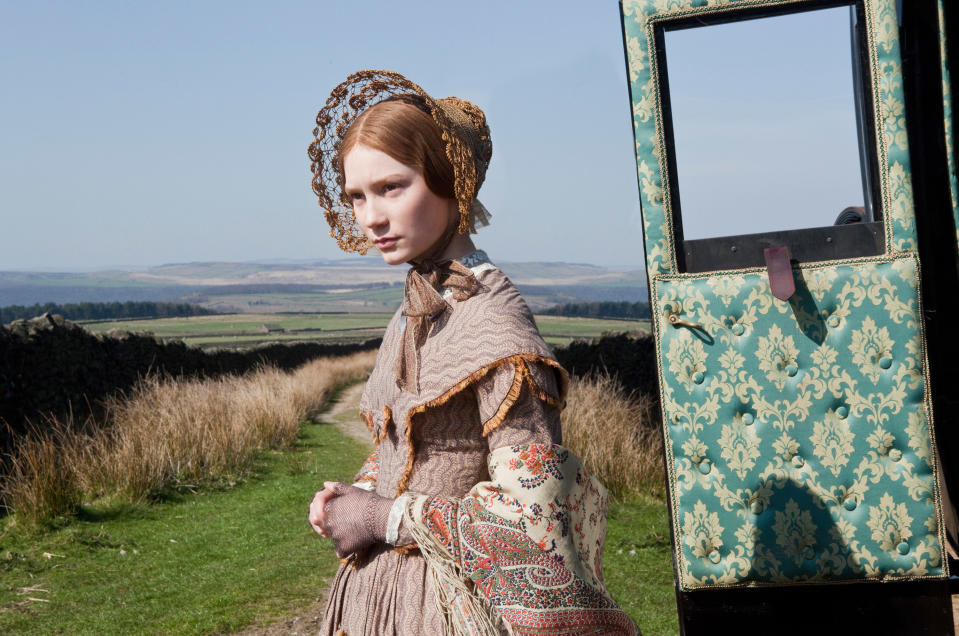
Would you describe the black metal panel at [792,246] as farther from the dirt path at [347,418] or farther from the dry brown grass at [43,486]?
the dirt path at [347,418]

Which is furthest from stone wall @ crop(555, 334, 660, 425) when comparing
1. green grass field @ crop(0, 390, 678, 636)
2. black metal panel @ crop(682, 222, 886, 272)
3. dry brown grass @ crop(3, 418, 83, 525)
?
black metal panel @ crop(682, 222, 886, 272)

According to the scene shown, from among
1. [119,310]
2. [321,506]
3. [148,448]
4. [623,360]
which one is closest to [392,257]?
[321,506]

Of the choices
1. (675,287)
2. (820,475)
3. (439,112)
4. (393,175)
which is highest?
(439,112)

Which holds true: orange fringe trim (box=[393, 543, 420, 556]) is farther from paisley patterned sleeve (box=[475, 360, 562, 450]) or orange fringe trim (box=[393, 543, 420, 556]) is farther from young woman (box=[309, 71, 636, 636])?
paisley patterned sleeve (box=[475, 360, 562, 450])

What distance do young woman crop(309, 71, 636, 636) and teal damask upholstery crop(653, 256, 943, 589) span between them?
1.05m

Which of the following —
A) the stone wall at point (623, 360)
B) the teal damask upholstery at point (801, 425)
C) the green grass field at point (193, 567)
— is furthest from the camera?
the stone wall at point (623, 360)

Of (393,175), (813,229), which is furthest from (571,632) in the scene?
(813,229)

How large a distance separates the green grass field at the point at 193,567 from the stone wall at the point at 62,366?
2.28 metres

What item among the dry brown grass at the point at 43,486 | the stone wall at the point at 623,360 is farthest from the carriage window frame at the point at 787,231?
the stone wall at the point at 623,360

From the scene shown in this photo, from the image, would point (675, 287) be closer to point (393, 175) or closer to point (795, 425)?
point (795, 425)

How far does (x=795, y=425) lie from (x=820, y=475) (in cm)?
16

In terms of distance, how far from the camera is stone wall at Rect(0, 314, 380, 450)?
10188 millimetres

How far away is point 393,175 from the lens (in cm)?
159

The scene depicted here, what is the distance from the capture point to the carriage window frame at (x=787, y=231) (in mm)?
2430
